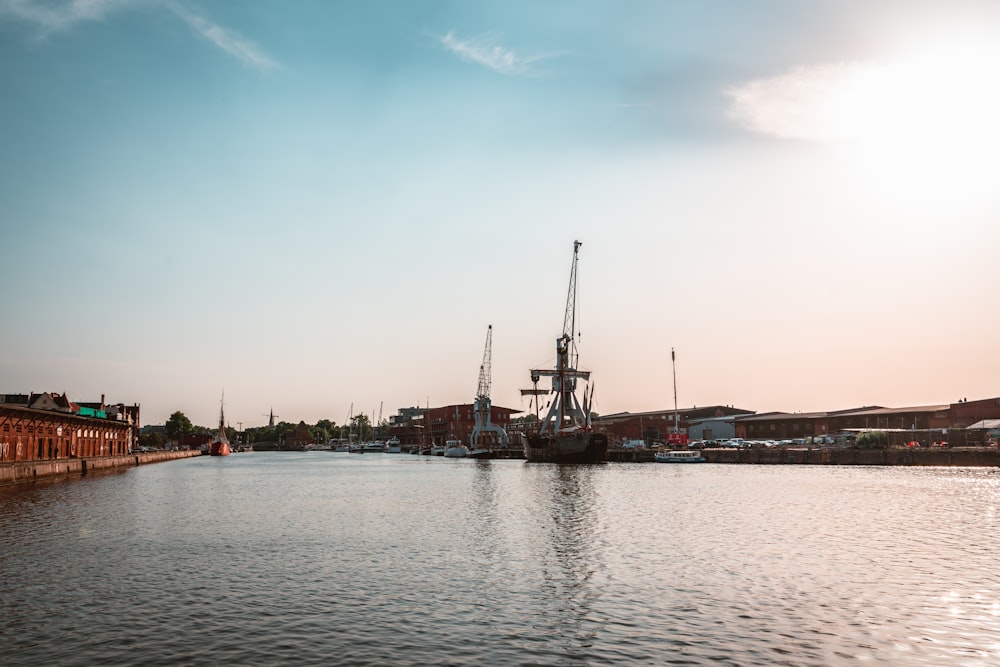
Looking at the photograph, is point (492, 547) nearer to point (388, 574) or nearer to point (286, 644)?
point (388, 574)

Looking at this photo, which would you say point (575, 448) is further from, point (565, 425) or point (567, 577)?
point (567, 577)

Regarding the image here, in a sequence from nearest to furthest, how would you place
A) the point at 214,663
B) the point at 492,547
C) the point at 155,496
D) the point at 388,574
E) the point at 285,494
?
the point at 214,663 → the point at 388,574 → the point at 492,547 → the point at 155,496 → the point at 285,494

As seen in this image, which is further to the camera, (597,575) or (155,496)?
(155,496)

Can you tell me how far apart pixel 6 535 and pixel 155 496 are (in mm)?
27111

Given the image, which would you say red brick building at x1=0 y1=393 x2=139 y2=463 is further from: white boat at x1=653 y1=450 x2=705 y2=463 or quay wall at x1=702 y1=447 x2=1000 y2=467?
quay wall at x1=702 y1=447 x2=1000 y2=467

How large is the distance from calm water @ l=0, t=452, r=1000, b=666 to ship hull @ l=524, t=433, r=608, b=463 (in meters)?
74.7

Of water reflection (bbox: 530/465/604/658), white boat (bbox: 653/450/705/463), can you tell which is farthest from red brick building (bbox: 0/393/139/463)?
white boat (bbox: 653/450/705/463)

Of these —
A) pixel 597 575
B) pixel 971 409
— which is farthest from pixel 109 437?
pixel 971 409

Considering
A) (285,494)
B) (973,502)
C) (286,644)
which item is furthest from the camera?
(285,494)

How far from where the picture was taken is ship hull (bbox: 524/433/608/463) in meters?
126

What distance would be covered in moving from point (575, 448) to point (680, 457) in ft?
65.9

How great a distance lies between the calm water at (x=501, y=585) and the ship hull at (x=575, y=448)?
74.7 metres

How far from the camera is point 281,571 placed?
27328 millimetres

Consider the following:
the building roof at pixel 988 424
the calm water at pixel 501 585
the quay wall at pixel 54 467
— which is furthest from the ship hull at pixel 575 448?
the calm water at pixel 501 585
